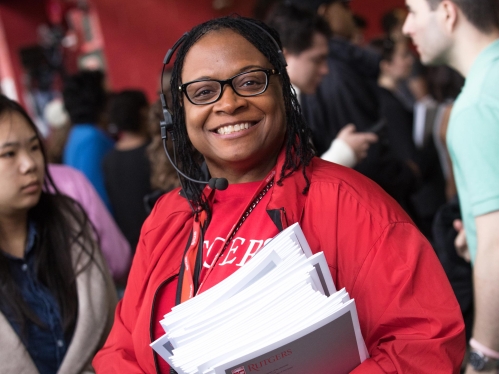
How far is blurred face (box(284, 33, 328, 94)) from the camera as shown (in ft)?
7.89

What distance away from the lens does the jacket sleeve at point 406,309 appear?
108cm

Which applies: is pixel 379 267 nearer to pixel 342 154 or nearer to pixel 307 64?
pixel 342 154

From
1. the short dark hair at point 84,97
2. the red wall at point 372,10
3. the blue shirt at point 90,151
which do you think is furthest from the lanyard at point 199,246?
the red wall at point 372,10

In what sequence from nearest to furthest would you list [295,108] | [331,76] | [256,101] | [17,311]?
[256,101], [295,108], [17,311], [331,76]

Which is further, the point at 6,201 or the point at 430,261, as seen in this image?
the point at 6,201

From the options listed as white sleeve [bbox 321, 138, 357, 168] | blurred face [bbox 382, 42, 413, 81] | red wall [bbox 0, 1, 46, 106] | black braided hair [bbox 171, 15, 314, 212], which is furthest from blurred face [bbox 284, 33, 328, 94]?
red wall [bbox 0, 1, 46, 106]

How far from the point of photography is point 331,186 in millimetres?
1212

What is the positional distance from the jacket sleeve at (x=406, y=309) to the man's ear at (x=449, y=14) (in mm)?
924

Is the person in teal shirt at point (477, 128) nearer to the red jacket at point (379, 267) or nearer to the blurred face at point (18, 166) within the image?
the red jacket at point (379, 267)

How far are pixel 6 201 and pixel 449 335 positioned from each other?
4.64 ft

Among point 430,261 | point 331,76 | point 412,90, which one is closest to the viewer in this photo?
point 430,261

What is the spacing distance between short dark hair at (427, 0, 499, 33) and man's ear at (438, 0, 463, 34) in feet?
0.05

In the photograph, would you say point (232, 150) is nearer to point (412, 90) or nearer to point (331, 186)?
point (331, 186)

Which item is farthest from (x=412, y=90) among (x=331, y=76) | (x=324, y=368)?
(x=324, y=368)
